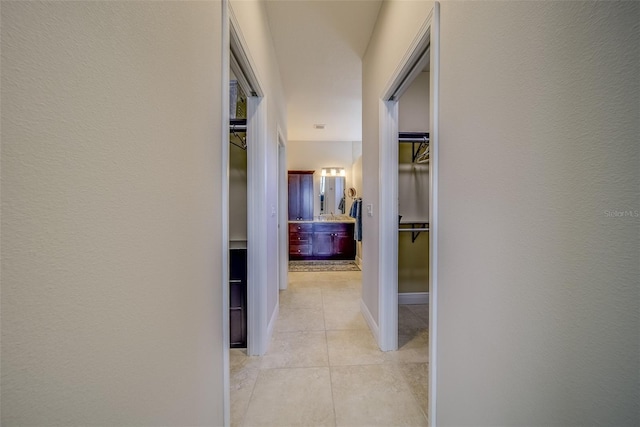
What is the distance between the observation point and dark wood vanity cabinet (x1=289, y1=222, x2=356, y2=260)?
5.39 metres

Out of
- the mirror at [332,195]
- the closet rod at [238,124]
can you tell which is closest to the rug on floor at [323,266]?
the mirror at [332,195]

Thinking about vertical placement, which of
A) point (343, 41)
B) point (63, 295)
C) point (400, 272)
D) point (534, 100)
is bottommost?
point (400, 272)

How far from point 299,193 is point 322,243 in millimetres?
1288

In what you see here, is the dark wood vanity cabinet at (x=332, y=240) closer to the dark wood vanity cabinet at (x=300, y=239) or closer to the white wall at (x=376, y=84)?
the dark wood vanity cabinet at (x=300, y=239)

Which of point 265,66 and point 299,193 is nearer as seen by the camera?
point 265,66

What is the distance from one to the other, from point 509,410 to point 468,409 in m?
0.25

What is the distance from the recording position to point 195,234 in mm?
922

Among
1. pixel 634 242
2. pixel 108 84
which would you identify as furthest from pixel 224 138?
pixel 634 242

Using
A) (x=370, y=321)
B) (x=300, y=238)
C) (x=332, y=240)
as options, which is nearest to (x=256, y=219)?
(x=370, y=321)

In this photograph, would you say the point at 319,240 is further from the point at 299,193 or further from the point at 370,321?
the point at 370,321

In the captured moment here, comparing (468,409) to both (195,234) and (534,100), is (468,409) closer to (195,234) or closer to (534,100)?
(534,100)

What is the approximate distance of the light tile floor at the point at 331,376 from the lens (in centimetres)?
143

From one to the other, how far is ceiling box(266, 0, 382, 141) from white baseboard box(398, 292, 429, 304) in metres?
2.74

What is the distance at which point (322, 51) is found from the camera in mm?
2646
